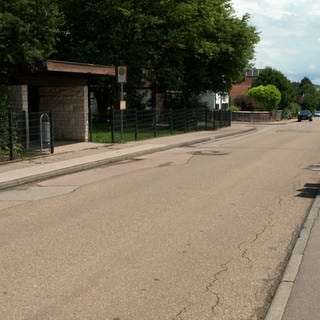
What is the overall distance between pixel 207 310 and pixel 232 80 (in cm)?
3799

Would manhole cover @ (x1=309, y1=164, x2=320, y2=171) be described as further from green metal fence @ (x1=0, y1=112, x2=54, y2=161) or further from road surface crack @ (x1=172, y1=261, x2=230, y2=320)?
road surface crack @ (x1=172, y1=261, x2=230, y2=320)

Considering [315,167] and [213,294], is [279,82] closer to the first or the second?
[315,167]

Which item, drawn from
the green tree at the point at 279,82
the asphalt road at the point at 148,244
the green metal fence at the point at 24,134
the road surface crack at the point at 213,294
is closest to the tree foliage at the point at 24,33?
the green metal fence at the point at 24,134

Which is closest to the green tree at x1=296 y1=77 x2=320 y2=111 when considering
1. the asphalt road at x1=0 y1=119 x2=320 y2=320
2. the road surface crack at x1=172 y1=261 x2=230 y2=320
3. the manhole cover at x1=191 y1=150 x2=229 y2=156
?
the manhole cover at x1=191 y1=150 x2=229 y2=156

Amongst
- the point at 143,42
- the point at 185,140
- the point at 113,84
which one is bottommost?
the point at 185,140

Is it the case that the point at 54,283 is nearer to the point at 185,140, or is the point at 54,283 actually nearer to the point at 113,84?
the point at 185,140

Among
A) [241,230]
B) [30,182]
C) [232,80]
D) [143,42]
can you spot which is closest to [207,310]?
[241,230]

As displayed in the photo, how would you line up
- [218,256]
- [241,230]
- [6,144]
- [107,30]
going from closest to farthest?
1. [218,256]
2. [241,230]
3. [6,144]
4. [107,30]

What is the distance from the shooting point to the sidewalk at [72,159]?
1443 centimetres

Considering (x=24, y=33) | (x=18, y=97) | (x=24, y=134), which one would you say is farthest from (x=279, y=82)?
(x=24, y=33)

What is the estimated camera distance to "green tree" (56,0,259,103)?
105 ft

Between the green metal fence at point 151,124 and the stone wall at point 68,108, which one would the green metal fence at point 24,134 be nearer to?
the stone wall at point 68,108

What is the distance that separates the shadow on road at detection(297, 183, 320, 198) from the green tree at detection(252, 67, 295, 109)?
7384 centimetres

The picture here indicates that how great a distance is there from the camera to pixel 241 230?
833cm
